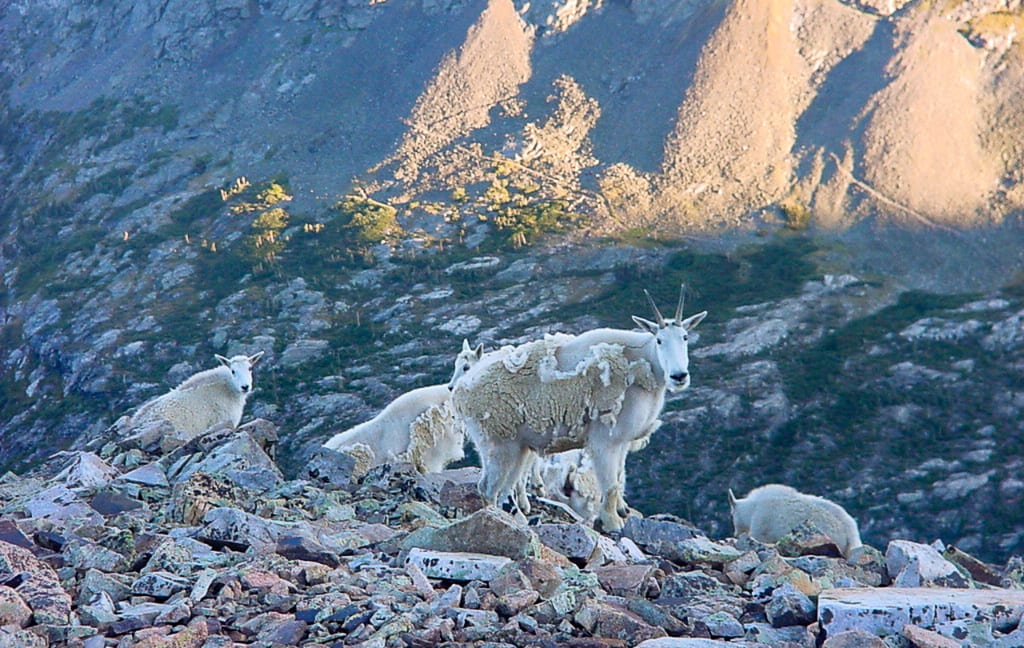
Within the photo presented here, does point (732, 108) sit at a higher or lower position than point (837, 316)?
higher

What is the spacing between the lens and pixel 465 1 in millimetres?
108875

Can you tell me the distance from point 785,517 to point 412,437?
668 centimetres

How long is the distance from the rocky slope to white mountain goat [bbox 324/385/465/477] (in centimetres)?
632

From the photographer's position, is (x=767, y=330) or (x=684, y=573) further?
(x=767, y=330)

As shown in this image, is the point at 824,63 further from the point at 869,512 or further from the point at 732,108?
the point at 869,512

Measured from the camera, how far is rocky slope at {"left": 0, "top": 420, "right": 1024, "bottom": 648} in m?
9.38

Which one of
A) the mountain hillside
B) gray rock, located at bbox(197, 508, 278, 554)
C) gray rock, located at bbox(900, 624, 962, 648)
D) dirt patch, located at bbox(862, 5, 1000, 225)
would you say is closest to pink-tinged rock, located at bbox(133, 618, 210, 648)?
gray rock, located at bbox(197, 508, 278, 554)

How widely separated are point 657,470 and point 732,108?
156ft

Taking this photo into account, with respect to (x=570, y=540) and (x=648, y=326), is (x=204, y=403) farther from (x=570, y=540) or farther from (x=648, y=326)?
(x=570, y=540)

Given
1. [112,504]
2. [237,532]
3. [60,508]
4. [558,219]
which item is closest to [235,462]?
[112,504]

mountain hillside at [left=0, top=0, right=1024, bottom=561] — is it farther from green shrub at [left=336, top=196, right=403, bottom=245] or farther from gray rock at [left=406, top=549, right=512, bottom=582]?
gray rock at [left=406, top=549, right=512, bottom=582]

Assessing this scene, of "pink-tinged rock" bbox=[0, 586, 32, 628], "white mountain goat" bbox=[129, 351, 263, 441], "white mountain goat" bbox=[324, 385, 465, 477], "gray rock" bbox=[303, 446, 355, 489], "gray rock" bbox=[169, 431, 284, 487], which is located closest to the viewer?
"pink-tinged rock" bbox=[0, 586, 32, 628]

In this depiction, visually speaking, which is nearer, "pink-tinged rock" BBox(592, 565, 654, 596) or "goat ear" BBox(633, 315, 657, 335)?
"pink-tinged rock" BBox(592, 565, 654, 596)

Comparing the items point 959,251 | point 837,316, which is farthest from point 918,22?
point 837,316
